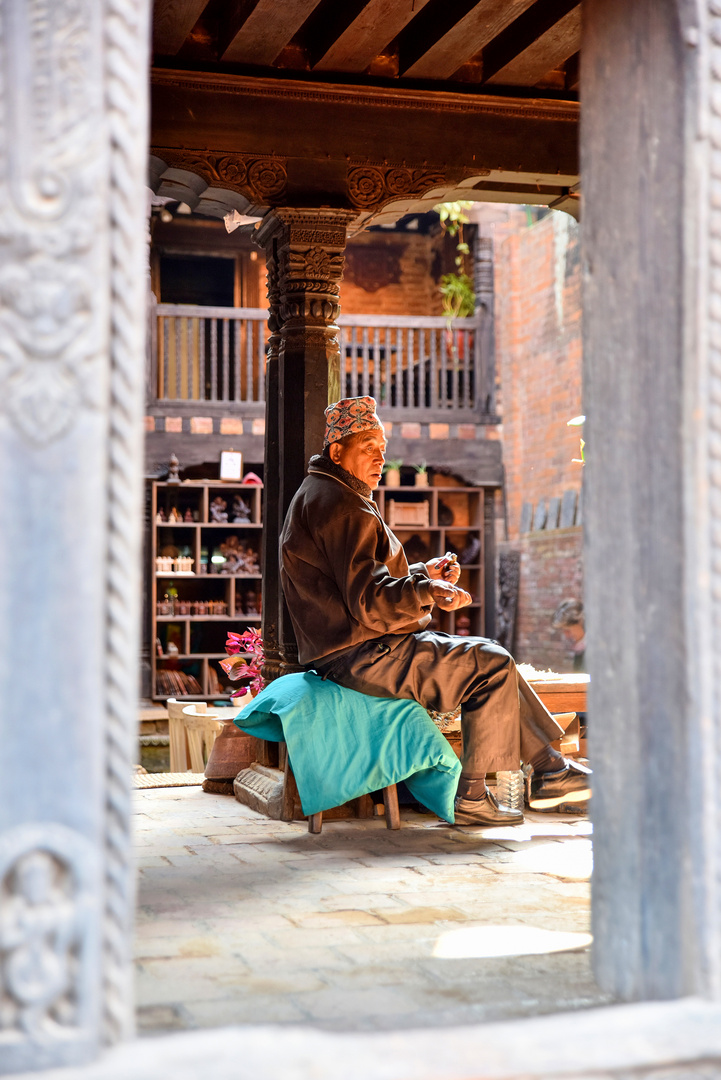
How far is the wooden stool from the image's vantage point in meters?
4.43

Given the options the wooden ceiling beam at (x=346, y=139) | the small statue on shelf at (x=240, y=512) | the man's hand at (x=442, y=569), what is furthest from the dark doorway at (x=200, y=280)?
the man's hand at (x=442, y=569)

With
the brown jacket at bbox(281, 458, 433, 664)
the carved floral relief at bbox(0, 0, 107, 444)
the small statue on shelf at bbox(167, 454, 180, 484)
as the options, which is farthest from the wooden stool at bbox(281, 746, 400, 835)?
the small statue on shelf at bbox(167, 454, 180, 484)

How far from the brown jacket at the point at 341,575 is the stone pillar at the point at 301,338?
25.5 inches

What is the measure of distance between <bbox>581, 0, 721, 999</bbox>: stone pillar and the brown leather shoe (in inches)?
81.0

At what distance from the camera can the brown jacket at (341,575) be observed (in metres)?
4.39

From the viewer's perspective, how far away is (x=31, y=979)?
5.91ft

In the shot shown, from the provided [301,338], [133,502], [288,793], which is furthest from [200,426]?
[133,502]

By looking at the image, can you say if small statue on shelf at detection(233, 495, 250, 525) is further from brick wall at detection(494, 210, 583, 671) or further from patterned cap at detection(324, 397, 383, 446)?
patterned cap at detection(324, 397, 383, 446)

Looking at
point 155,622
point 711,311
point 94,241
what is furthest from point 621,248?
point 155,622

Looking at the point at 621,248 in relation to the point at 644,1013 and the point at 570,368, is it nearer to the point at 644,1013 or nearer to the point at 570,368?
the point at 644,1013

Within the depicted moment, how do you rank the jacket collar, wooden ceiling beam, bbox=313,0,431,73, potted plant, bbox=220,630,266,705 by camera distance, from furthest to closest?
potted plant, bbox=220,630,266,705 < the jacket collar < wooden ceiling beam, bbox=313,0,431,73

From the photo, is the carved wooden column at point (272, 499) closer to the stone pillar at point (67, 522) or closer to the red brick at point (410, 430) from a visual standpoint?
the stone pillar at point (67, 522)

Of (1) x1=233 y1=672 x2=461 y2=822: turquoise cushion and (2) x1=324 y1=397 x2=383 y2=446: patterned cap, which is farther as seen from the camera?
(2) x1=324 y1=397 x2=383 y2=446: patterned cap

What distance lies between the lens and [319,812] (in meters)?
4.39
